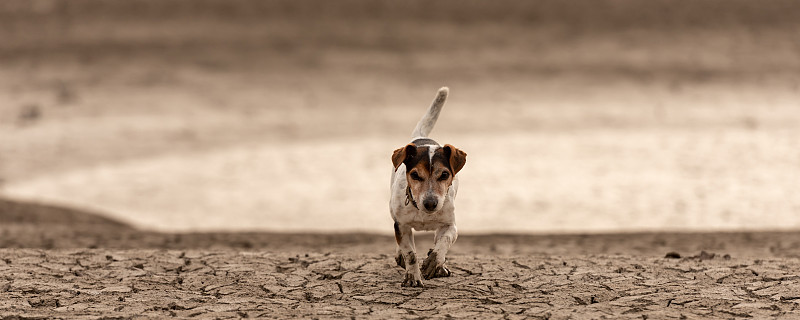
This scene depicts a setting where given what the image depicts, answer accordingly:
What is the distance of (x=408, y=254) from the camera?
6.21 metres

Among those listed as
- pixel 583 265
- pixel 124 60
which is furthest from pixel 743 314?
pixel 124 60

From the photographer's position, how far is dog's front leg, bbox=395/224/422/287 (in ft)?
19.9

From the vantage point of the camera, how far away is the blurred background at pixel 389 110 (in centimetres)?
1491

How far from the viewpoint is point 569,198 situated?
1517cm

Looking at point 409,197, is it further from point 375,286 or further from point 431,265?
point 375,286

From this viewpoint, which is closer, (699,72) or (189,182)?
(189,182)

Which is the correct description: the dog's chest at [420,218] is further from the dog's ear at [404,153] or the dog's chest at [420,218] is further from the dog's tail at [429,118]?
the dog's tail at [429,118]

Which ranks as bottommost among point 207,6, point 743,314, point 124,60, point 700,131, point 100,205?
point 743,314

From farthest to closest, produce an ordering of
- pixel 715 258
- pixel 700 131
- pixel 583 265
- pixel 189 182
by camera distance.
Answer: pixel 700 131 < pixel 189 182 < pixel 715 258 < pixel 583 265

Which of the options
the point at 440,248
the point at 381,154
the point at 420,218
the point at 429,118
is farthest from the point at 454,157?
the point at 381,154

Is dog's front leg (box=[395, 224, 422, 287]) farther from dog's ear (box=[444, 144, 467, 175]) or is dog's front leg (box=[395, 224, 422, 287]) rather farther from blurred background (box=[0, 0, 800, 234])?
blurred background (box=[0, 0, 800, 234])

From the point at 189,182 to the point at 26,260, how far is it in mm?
8898

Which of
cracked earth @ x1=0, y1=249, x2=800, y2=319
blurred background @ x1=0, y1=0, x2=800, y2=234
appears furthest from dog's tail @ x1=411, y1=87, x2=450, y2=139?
blurred background @ x1=0, y1=0, x2=800, y2=234

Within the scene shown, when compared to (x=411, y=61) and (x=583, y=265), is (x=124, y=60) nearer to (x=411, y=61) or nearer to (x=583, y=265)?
(x=411, y=61)
